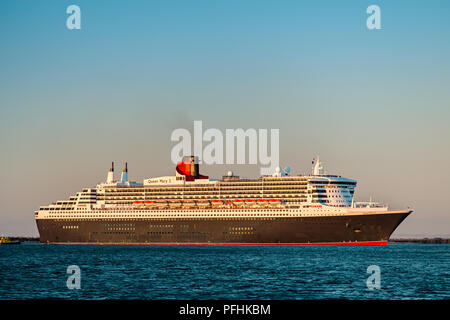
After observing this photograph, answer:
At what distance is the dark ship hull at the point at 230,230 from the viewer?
10150 cm

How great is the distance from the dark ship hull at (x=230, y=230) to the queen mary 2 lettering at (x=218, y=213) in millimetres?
149

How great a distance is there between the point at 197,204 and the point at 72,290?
74.1m

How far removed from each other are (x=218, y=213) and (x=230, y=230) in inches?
159

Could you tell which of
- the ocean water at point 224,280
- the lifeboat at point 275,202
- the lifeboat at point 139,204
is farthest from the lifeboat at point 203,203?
the ocean water at point 224,280

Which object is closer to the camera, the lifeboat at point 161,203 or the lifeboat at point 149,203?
the lifeboat at point 161,203

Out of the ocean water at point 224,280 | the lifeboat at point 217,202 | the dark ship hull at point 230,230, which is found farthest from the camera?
the lifeboat at point 217,202

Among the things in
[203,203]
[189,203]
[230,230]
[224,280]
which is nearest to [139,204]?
[189,203]

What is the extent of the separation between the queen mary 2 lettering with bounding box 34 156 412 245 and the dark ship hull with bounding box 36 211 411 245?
0.49ft

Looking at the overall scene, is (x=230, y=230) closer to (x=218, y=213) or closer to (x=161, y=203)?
(x=218, y=213)

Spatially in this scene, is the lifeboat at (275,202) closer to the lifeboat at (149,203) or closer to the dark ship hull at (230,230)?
the dark ship hull at (230,230)

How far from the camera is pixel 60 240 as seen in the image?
397 feet

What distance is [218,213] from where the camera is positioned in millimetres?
110188
